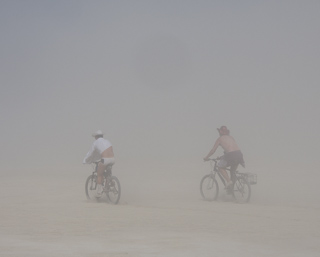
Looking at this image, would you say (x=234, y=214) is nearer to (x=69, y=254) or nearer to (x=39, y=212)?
(x=39, y=212)

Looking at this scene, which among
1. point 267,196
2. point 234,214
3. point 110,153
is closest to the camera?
point 234,214

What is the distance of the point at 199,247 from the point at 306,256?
1580 millimetres

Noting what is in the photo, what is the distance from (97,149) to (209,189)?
3.16 metres

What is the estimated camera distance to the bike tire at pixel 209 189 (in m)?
16.5

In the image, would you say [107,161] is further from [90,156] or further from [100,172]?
→ [90,156]

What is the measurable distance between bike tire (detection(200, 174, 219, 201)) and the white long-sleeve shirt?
2.73 metres

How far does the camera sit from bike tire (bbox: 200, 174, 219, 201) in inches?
650

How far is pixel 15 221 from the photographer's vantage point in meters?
12.7

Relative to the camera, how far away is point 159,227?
1159 centimetres

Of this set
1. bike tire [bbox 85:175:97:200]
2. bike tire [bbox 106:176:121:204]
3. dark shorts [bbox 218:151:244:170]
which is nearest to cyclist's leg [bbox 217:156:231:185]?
dark shorts [bbox 218:151:244:170]

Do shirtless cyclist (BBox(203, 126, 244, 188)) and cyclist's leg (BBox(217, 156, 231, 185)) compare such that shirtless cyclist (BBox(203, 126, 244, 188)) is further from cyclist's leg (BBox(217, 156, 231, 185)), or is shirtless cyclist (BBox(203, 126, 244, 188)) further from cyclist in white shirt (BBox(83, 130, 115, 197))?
cyclist in white shirt (BBox(83, 130, 115, 197))

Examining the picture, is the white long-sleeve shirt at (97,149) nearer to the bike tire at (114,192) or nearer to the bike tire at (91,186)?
the bike tire at (91,186)

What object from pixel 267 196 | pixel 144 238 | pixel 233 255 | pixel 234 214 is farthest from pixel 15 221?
pixel 267 196

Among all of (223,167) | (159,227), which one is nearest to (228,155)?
(223,167)
